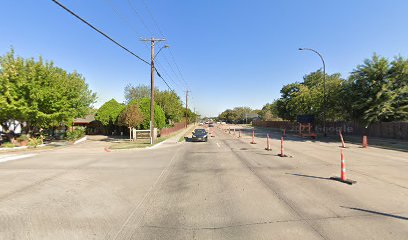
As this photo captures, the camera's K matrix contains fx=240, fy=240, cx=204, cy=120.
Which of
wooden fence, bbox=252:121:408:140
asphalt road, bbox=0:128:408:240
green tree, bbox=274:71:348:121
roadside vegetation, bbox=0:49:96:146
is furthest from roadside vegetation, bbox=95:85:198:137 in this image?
wooden fence, bbox=252:121:408:140

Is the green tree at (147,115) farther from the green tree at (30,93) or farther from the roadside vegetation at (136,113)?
the green tree at (30,93)

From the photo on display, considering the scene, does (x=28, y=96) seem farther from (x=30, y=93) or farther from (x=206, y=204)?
(x=206, y=204)

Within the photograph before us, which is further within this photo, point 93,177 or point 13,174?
point 13,174

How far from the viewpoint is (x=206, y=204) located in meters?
5.97

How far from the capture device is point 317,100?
3759 cm

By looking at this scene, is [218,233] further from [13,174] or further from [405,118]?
[405,118]

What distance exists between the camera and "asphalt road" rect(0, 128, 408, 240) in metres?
4.48

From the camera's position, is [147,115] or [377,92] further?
[147,115]

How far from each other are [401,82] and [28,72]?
36014 millimetres

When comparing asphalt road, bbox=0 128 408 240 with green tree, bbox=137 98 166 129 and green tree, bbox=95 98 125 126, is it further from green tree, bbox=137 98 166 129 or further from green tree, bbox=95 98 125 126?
green tree, bbox=95 98 125 126

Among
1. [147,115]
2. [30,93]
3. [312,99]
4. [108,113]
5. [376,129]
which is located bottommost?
[376,129]

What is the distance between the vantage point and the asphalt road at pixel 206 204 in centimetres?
448

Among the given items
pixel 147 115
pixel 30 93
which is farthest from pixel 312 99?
pixel 30 93

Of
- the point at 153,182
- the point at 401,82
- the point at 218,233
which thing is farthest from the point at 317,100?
the point at 218,233
